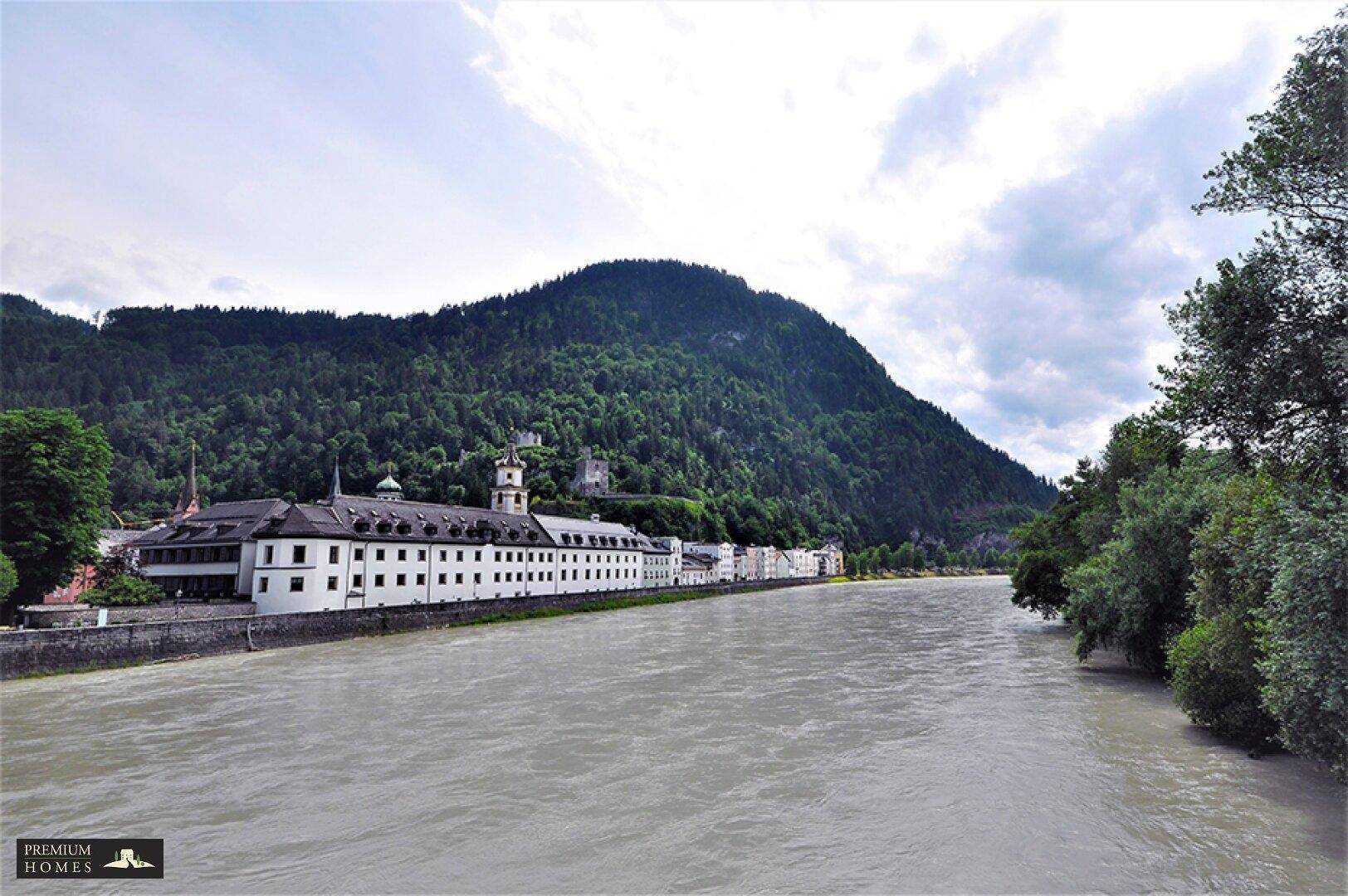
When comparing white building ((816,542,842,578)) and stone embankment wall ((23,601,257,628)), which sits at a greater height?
stone embankment wall ((23,601,257,628))

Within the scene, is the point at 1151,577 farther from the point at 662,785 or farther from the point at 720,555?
the point at 720,555

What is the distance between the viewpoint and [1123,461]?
42.9 meters

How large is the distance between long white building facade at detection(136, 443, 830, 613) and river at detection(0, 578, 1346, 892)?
46.4ft

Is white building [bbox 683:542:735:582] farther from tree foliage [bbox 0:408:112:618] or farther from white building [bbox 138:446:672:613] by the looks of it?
tree foliage [bbox 0:408:112:618]

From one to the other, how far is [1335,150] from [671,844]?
15647mm

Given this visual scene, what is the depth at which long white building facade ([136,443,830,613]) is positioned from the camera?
4178 centimetres

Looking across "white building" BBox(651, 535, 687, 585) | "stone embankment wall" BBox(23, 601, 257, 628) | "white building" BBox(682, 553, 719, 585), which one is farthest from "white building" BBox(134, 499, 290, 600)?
"white building" BBox(682, 553, 719, 585)

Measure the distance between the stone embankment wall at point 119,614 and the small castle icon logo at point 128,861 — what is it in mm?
24882

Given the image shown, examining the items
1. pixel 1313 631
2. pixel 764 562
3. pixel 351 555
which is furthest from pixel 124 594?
pixel 764 562

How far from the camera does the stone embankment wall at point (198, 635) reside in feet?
87.9

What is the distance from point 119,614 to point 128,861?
1125 inches

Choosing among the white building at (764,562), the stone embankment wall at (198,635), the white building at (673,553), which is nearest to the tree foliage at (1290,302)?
the stone embankment wall at (198,635)

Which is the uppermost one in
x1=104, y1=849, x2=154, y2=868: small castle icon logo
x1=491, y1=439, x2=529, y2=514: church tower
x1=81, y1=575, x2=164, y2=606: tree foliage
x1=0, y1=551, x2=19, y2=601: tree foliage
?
x1=491, y1=439, x2=529, y2=514: church tower

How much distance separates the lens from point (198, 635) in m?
32.7
